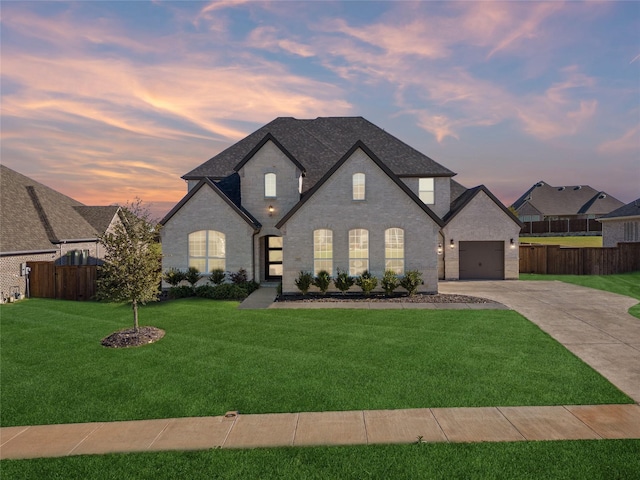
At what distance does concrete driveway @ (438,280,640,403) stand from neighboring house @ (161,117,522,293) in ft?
9.59

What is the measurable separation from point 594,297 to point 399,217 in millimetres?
10402

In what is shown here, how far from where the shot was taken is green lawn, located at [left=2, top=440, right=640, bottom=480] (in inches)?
200

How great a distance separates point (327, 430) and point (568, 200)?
79.7 m

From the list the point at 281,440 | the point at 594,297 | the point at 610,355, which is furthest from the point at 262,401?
the point at 594,297

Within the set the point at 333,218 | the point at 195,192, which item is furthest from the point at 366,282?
the point at 195,192

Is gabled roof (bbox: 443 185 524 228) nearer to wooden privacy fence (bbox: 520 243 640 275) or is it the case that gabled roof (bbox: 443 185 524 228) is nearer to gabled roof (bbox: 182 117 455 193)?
gabled roof (bbox: 182 117 455 193)

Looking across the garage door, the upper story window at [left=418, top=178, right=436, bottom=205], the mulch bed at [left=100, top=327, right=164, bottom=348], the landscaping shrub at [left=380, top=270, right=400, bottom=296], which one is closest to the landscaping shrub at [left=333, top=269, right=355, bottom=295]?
the landscaping shrub at [left=380, top=270, right=400, bottom=296]

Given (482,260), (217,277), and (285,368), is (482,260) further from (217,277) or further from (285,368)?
(285,368)

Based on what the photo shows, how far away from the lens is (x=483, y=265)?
2475cm

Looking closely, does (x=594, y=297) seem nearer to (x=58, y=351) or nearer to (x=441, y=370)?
(x=441, y=370)

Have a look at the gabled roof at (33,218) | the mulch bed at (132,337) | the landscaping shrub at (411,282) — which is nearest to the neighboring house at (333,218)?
the landscaping shrub at (411,282)

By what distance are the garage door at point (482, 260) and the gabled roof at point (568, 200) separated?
50220mm

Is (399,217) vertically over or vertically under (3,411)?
over

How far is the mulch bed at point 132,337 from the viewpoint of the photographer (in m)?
11.1
